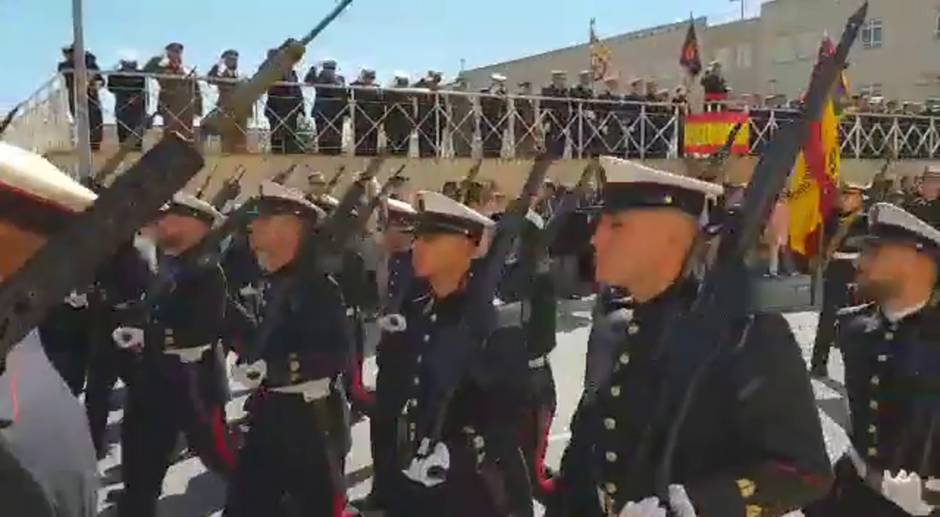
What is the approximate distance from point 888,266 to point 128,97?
9.71 metres

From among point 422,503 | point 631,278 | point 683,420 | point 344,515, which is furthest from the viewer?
point 344,515

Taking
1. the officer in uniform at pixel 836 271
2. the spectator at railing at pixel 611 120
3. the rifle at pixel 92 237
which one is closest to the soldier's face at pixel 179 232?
the rifle at pixel 92 237

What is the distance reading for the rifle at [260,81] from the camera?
88.0 inches

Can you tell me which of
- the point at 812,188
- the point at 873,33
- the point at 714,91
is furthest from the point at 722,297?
the point at 873,33

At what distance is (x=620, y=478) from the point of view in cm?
270

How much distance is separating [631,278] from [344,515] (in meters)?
2.23

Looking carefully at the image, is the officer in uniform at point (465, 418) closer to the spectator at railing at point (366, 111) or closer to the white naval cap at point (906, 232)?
the white naval cap at point (906, 232)

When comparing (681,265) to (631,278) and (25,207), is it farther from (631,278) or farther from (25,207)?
(25,207)

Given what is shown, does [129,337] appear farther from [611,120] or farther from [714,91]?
[714,91]

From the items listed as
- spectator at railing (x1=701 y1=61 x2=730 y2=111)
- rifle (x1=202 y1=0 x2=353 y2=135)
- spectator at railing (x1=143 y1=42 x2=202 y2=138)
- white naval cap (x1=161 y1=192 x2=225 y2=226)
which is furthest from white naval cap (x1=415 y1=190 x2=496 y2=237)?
spectator at railing (x1=701 y1=61 x2=730 y2=111)

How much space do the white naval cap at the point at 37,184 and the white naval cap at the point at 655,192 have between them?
1407 mm

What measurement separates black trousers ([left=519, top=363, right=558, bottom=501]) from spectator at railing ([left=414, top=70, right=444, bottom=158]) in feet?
28.2

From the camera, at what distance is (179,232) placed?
6.01 metres

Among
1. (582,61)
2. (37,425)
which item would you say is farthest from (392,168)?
(582,61)
